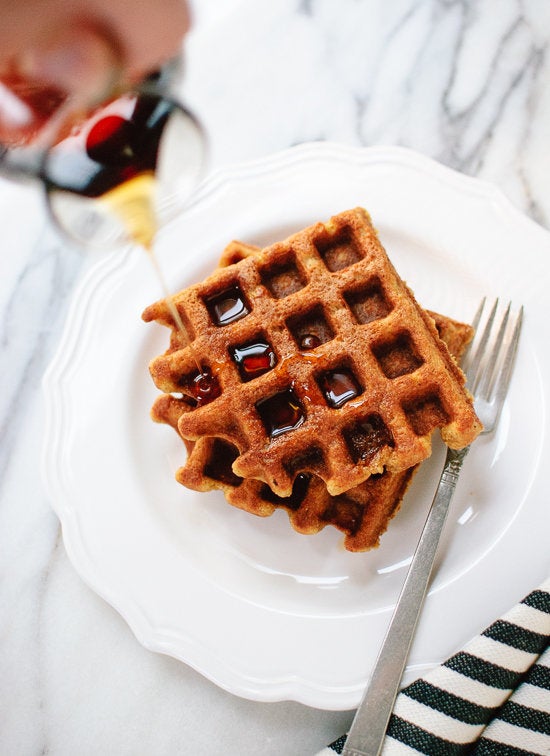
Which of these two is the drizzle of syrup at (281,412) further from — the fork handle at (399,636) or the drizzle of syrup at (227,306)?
the fork handle at (399,636)

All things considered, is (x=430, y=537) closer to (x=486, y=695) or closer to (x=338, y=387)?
(x=486, y=695)

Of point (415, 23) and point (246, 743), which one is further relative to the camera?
point (415, 23)

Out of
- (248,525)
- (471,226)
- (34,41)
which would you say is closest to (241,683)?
(248,525)

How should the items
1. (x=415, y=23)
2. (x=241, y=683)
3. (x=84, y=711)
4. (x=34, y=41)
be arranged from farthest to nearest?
(x=415, y=23), (x=84, y=711), (x=241, y=683), (x=34, y=41)

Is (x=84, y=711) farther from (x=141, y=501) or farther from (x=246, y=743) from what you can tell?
(x=141, y=501)

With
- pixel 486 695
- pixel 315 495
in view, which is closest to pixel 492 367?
pixel 315 495

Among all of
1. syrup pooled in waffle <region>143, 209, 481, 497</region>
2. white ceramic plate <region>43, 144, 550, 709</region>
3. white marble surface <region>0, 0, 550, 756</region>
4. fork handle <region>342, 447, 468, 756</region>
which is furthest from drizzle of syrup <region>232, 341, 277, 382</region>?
white marble surface <region>0, 0, 550, 756</region>

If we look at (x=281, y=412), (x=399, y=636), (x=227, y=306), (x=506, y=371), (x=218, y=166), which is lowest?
(x=399, y=636)
